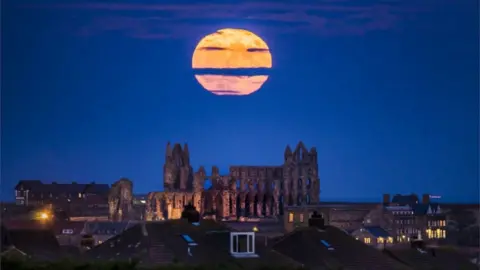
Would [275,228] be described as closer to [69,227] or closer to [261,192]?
[69,227]

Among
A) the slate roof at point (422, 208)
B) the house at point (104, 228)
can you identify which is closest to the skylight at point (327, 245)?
the house at point (104, 228)

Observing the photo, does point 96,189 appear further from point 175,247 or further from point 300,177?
point 175,247

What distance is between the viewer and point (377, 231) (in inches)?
4267

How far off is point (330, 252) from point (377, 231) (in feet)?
195

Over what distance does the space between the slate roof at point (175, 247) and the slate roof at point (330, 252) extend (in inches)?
67.2

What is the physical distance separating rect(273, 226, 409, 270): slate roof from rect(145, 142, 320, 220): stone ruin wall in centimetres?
6190

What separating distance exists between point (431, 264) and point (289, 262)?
786 cm

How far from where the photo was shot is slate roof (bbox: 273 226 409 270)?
47.9 meters

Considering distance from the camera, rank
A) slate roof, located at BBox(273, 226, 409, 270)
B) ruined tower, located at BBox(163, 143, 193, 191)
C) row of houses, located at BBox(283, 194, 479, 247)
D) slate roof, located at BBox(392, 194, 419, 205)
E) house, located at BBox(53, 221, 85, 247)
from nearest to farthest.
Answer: slate roof, located at BBox(273, 226, 409, 270) < house, located at BBox(53, 221, 85, 247) < row of houses, located at BBox(283, 194, 479, 247) < ruined tower, located at BBox(163, 143, 193, 191) < slate roof, located at BBox(392, 194, 419, 205)

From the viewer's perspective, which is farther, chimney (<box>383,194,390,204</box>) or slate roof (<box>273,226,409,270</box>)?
chimney (<box>383,194,390,204</box>)

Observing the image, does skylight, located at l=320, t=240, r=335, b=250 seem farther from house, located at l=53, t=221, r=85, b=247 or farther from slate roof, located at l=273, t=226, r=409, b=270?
house, located at l=53, t=221, r=85, b=247

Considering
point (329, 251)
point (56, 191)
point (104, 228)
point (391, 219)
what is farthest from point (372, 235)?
point (329, 251)

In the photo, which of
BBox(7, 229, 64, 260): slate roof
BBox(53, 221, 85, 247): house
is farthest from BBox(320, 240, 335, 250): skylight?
BBox(53, 221, 85, 247): house

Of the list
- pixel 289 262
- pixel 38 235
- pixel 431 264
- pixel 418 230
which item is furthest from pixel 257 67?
pixel 418 230
